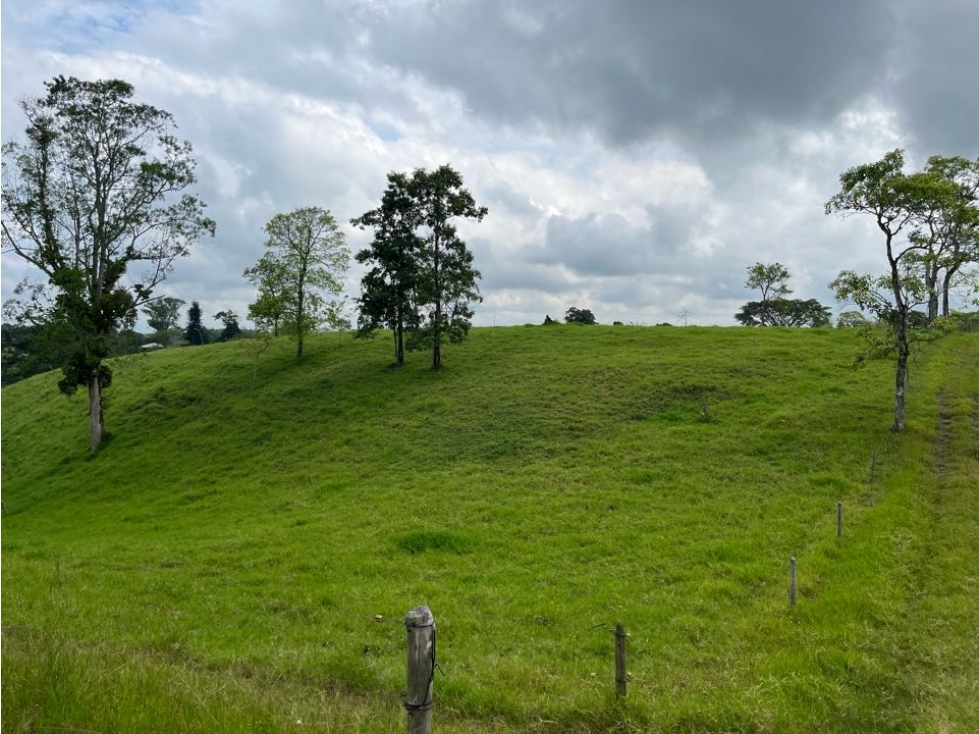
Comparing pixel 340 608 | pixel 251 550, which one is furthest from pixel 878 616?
pixel 251 550

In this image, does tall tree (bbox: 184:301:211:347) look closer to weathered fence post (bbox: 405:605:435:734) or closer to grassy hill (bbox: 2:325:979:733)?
grassy hill (bbox: 2:325:979:733)

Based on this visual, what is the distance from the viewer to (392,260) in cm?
4191

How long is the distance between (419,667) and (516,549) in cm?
1296

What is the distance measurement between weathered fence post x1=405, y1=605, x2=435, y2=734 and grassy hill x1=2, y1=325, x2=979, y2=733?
106 centimetres

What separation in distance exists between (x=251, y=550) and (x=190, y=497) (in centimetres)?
1174

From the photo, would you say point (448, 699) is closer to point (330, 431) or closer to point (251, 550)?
point (251, 550)

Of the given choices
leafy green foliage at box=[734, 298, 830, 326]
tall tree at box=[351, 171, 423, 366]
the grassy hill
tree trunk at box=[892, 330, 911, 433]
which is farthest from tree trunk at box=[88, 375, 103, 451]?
leafy green foliage at box=[734, 298, 830, 326]

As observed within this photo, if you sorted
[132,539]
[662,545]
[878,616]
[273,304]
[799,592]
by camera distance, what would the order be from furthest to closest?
1. [273,304]
2. [132,539]
3. [662,545]
4. [799,592]
5. [878,616]

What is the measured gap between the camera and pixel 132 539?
2203 centimetres

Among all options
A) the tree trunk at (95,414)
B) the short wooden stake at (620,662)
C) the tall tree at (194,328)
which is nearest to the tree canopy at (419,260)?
the tree trunk at (95,414)

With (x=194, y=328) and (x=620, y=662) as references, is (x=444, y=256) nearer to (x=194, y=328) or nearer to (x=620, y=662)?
(x=620, y=662)

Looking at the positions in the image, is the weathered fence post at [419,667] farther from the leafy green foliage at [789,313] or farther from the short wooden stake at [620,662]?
the leafy green foliage at [789,313]

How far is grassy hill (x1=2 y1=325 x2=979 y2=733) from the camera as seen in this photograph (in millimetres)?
8242

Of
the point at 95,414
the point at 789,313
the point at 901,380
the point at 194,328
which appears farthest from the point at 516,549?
the point at 194,328
